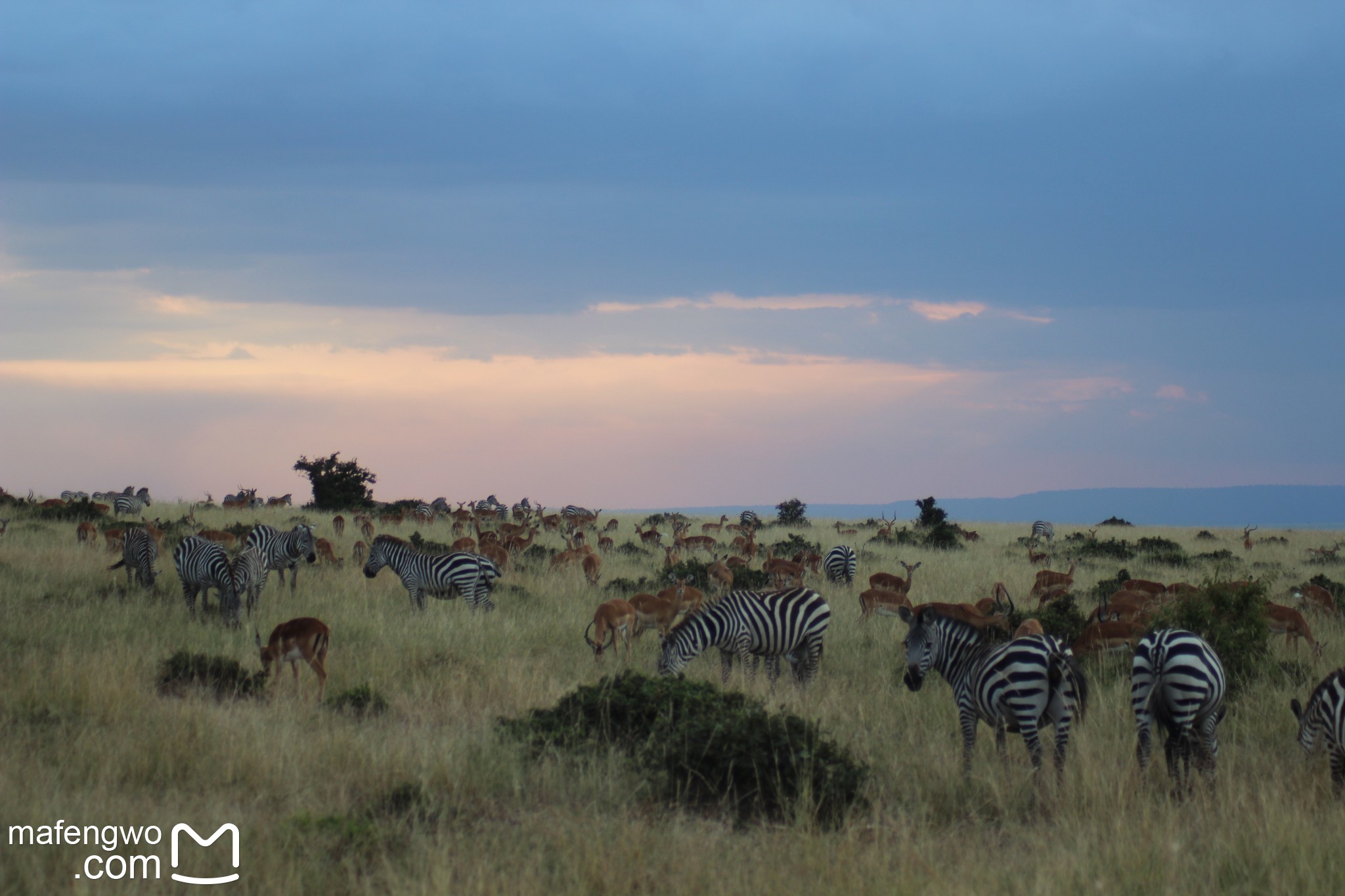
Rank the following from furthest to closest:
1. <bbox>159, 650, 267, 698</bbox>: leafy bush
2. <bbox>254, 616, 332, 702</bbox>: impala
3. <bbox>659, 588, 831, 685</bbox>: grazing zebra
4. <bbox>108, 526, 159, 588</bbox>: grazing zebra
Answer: <bbox>108, 526, 159, 588</bbox>: grazing zebra
<bbox>659, 588, 831, 685</bbox>: grazing zebra
<bbox>254, 616, 332, 702</bbox>: impala
<bbox>159, 650, 267, 698</bbox>: leafy bush

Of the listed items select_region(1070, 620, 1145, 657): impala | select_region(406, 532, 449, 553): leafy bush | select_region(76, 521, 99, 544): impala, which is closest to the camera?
select_region(1070, 620, 1145, 657): impala

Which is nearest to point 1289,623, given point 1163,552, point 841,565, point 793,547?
point 841,565

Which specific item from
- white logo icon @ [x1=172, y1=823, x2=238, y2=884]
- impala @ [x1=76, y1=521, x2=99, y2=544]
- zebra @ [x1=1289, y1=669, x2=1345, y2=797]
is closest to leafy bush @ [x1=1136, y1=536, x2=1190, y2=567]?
zebra @ [x1=1289, y1=669, x2=1345, y2=797]

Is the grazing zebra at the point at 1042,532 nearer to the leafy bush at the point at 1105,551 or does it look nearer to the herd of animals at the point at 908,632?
the leafy bush at the point at 1105,551

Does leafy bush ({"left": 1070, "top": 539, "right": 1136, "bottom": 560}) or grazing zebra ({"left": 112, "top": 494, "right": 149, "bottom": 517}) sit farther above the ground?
grazing zebra ({"left": 112, "top": 494, "right": 149, "bottom": 517})

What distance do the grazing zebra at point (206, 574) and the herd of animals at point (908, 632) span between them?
0.09 ft

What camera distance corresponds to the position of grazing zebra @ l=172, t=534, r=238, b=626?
15633 mm

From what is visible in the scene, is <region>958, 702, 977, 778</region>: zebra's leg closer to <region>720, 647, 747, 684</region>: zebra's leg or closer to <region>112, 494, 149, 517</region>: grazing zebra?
<region>720, 647, 747, 684</region>: zebra's leg

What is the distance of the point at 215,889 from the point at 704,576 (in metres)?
16.5

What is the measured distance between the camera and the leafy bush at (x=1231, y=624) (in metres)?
12.6

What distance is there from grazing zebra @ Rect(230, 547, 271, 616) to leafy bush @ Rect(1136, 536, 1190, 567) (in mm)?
24678

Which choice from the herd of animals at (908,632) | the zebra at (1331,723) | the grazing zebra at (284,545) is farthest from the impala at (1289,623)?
the grazing zebra at (284,545)

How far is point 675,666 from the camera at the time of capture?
12.1 metres

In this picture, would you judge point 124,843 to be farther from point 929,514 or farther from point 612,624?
point 929,514
